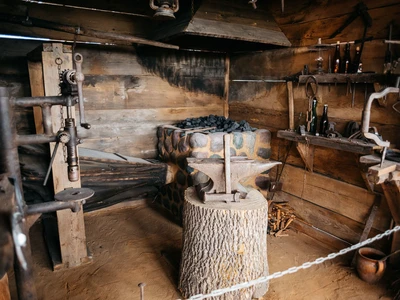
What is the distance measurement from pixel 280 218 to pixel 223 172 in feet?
6.16

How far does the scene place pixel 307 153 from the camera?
3738 mm

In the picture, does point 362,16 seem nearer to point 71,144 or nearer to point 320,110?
point 320,110

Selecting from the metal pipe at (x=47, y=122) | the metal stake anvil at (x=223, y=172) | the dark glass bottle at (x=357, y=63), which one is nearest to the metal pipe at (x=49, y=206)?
the metal pipe at (x=47, y=122)

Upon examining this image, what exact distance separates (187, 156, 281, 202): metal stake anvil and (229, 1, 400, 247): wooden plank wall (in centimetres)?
133

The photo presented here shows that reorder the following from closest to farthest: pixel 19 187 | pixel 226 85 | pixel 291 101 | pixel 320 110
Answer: pixel 19 187 < pixel 320 110 < pixel 291 101 < pixel 226 85

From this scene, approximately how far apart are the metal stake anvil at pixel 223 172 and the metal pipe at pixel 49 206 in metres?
1.14

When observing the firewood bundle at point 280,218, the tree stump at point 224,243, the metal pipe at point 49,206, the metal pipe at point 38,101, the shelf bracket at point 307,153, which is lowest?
the firewood bundle at point 280,218

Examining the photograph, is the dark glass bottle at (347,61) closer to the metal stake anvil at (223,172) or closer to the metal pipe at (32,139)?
the metal stake anvil at (223,172)

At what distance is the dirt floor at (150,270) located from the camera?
9.32 feet

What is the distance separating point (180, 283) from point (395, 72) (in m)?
2.73

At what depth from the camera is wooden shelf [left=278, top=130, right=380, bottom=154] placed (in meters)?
2.83

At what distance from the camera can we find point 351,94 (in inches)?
131

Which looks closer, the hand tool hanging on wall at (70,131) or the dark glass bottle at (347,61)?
the hand tool hanging on wall at (70,131)

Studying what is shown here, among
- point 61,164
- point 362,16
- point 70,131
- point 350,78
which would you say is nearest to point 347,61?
point 350,78
